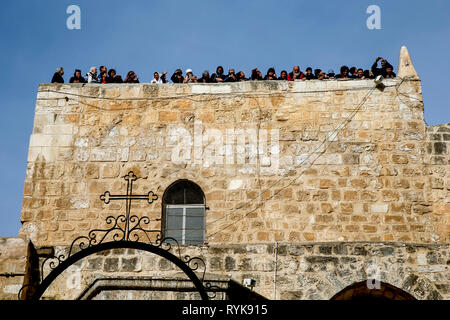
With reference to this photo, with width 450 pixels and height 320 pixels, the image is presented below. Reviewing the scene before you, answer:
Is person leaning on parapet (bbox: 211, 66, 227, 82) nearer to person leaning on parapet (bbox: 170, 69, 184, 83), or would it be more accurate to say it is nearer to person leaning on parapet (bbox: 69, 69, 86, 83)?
person leaning on parapet (bbox: 170, 69, 184, 83)

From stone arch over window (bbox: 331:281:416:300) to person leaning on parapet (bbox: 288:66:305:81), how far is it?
473 centimetres

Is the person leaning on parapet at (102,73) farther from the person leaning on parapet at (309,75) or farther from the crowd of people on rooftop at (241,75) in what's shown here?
the person leaning on parapet at (309,75)

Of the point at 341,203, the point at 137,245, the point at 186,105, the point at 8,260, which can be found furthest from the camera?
the point at 186,105

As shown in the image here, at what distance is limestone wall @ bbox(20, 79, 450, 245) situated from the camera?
36.2 ft

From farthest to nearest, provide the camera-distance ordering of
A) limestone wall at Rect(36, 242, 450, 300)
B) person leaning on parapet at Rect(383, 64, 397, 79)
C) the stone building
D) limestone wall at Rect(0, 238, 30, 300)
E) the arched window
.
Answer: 1. person leaning on parapet at Rect(383, 64, 397, 79)
2. the arched window
3. the stone building
4. limestone wall at Rect(36, 242, 450, 300)
5. limestone wall at Rect(0, 238, 30, 300)

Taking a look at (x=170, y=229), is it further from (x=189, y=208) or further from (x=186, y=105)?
(x=186, y=105)

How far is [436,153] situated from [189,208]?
174 inches

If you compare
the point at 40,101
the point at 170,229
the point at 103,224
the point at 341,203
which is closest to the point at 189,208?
the point at 170,229

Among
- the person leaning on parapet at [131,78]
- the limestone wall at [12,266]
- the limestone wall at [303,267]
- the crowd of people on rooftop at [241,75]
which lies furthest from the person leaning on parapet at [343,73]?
the limestone wall at [12,266]

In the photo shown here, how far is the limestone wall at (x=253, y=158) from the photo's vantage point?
11023 mm

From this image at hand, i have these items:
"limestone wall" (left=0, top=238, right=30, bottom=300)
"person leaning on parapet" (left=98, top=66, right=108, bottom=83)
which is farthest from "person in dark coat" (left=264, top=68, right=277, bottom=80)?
"limestone wall" (left=0, top=238, right=30, bottom=300)

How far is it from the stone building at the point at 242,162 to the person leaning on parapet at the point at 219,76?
0.33m

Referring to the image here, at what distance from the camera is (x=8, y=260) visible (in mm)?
8484

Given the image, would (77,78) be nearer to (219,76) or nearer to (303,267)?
(219,76)
